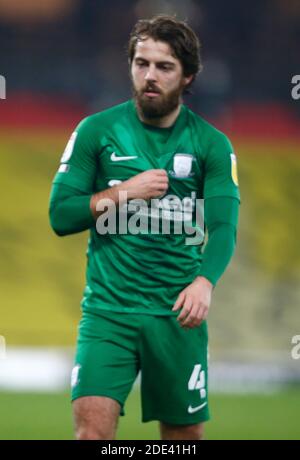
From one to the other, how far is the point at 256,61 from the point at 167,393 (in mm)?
8090

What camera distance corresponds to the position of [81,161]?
494cm

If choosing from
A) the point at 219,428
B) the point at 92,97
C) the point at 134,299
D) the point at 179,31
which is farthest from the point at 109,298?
the point at 92,97

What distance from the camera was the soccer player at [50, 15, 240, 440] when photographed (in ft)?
16.0

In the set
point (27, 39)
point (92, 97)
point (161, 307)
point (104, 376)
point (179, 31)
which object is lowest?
point (104, 376)

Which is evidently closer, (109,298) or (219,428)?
(109,298)

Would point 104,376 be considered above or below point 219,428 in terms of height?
below

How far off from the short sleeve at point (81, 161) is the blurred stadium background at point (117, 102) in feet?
19.6

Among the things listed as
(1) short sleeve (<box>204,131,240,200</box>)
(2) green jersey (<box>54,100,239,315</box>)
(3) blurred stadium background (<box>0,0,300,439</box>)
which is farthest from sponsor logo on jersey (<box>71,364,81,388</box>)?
(3) blurred stadium background (<box>0,0,300,439</box>)

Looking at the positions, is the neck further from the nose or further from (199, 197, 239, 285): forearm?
(199, 197, 239, 285): forearm

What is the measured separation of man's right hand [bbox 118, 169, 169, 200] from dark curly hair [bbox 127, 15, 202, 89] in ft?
2.03

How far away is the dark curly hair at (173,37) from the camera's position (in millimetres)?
5031

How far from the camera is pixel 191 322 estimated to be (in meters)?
4.63

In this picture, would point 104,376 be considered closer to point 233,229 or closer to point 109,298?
point 109,298

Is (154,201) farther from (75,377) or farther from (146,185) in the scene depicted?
(75,377)
